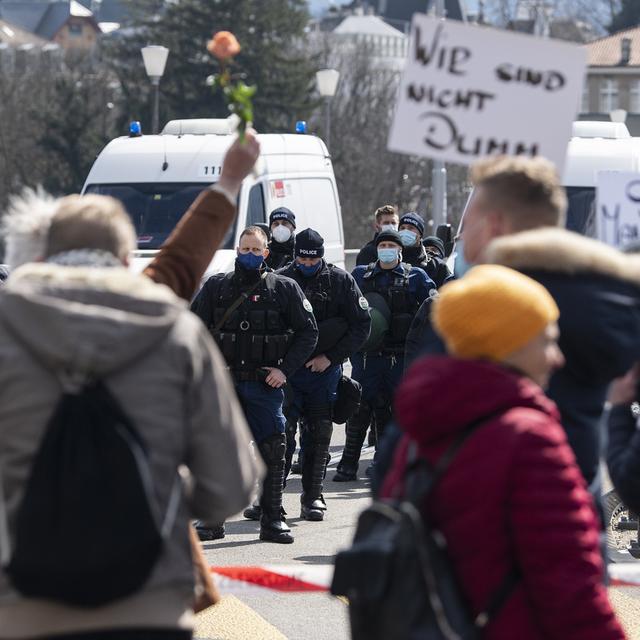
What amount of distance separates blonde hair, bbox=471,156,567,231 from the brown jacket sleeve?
89cm

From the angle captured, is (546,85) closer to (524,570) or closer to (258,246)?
(524,570)

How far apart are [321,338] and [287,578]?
17.4 feet

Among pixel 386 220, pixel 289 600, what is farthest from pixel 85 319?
pixel 386 220

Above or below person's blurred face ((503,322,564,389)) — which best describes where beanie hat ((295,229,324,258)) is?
below

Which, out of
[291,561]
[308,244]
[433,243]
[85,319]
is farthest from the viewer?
[433,243]

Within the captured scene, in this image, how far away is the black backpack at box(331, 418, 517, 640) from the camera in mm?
3324

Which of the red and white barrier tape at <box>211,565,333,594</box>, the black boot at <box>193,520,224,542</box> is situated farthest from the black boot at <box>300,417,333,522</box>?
the red and white barrier tape at <box>211,565,333,594</box>

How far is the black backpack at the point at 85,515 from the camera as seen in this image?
10.9 feet

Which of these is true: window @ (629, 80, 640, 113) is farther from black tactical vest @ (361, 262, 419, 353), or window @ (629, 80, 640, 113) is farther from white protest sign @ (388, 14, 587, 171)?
white protest sign @ (388, 14, 587, 171)

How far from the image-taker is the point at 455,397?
11.0 feet

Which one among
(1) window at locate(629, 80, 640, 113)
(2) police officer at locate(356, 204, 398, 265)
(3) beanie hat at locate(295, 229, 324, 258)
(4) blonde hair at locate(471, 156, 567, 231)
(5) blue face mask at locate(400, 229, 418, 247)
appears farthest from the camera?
(1) window at locate(629, 80, 640, 113)

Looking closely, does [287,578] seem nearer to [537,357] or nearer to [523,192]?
[523,192]

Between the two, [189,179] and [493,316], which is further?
[189,179]

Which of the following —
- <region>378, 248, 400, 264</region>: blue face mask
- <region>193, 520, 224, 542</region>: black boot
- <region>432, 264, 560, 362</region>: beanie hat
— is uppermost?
<region>432, 264, 560, 362</region>: beanie hat
